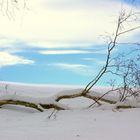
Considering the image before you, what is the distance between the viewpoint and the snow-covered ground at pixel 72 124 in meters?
5.08

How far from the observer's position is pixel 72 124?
19.0 feet

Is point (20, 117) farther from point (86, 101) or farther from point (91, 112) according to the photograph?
point (86, 101)

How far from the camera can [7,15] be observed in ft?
25.6

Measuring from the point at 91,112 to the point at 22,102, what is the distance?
131cm

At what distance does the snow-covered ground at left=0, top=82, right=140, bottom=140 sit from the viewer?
5077 mm

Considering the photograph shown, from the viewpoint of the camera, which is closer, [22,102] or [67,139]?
[67,139]

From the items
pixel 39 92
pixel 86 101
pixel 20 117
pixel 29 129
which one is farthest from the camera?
pixel 39 92

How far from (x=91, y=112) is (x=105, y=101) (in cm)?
119

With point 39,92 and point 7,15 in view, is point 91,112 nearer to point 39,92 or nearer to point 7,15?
point 7,15

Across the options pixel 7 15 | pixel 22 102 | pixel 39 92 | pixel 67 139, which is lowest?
pixel 39 92

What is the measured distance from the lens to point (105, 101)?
7984 mm

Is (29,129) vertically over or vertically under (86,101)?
over

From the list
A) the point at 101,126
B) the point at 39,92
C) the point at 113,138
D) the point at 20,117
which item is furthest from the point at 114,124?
the point at 39,92

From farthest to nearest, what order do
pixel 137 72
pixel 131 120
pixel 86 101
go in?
pixel 86 101, pixel 137 72, pixel 131 120
